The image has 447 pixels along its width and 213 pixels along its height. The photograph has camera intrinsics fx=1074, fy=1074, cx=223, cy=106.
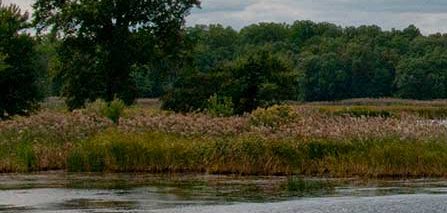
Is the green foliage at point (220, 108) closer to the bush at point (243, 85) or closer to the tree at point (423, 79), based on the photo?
the bush at point (243, 85)

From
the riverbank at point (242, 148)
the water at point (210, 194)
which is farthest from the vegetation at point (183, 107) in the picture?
the water at point (210, 194)

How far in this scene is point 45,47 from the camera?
234 feet

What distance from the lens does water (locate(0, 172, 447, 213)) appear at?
21.8m

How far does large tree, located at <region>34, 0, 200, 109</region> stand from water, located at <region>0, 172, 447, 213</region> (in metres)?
30.2

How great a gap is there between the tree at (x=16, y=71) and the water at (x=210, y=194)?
27.3 meters

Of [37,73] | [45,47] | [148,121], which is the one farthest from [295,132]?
[45,47]

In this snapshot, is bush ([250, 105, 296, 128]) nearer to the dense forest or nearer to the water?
the water

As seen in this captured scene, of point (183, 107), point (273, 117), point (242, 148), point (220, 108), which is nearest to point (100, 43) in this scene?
point (183, 107)

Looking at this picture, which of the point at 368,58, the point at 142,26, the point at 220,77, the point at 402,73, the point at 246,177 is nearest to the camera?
the point at 246,177

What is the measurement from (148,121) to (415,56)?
342 ft

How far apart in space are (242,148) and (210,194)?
584cm

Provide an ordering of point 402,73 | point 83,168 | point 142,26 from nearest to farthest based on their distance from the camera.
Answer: point 83,168 → point 142,26 → point 402,73

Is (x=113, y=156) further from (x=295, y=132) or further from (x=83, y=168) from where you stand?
(x=295, y=132)

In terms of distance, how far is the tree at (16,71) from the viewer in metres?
56.9
